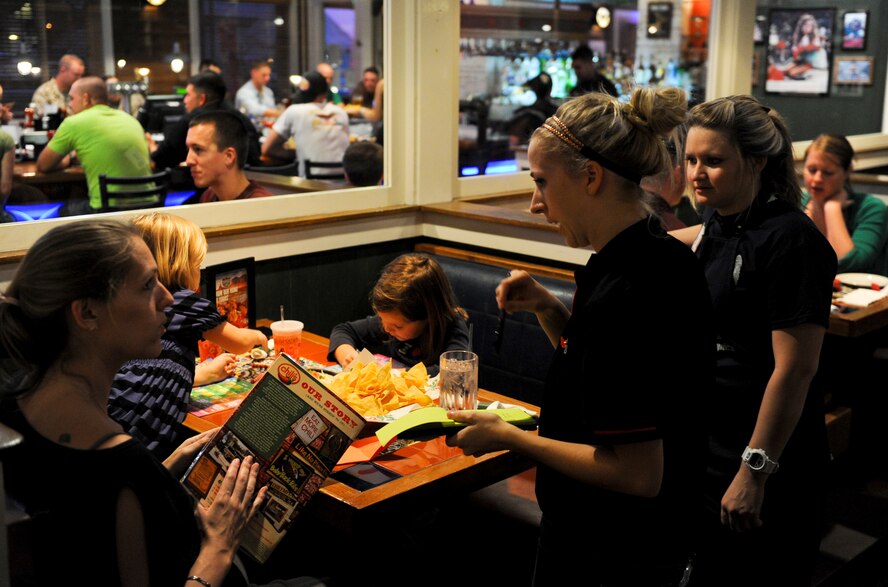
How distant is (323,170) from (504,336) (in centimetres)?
291

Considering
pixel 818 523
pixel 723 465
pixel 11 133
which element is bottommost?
pixel 818 523

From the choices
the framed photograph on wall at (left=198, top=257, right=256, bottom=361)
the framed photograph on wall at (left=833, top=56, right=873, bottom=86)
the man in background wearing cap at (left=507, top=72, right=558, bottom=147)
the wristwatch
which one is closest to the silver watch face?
the wristwatch

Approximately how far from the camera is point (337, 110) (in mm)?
7121

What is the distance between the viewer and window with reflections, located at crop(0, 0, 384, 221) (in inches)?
175

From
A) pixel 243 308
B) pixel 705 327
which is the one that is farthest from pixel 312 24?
pixel 705 327

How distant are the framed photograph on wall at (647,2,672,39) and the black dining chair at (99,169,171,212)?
5.69 m

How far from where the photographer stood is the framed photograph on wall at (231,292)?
317cm

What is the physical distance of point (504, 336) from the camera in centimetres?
373

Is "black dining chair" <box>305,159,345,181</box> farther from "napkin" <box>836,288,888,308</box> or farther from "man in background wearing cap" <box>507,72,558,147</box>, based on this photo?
"napkin" <box>836,288,888,308</box>

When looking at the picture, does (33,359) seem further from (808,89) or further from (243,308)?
(808,89)

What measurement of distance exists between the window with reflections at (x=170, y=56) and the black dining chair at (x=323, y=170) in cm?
23

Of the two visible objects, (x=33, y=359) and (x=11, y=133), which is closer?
(x=33, y=359)

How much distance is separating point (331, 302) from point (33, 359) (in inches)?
111

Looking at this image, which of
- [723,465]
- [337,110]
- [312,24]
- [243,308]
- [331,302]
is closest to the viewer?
[723,465]
